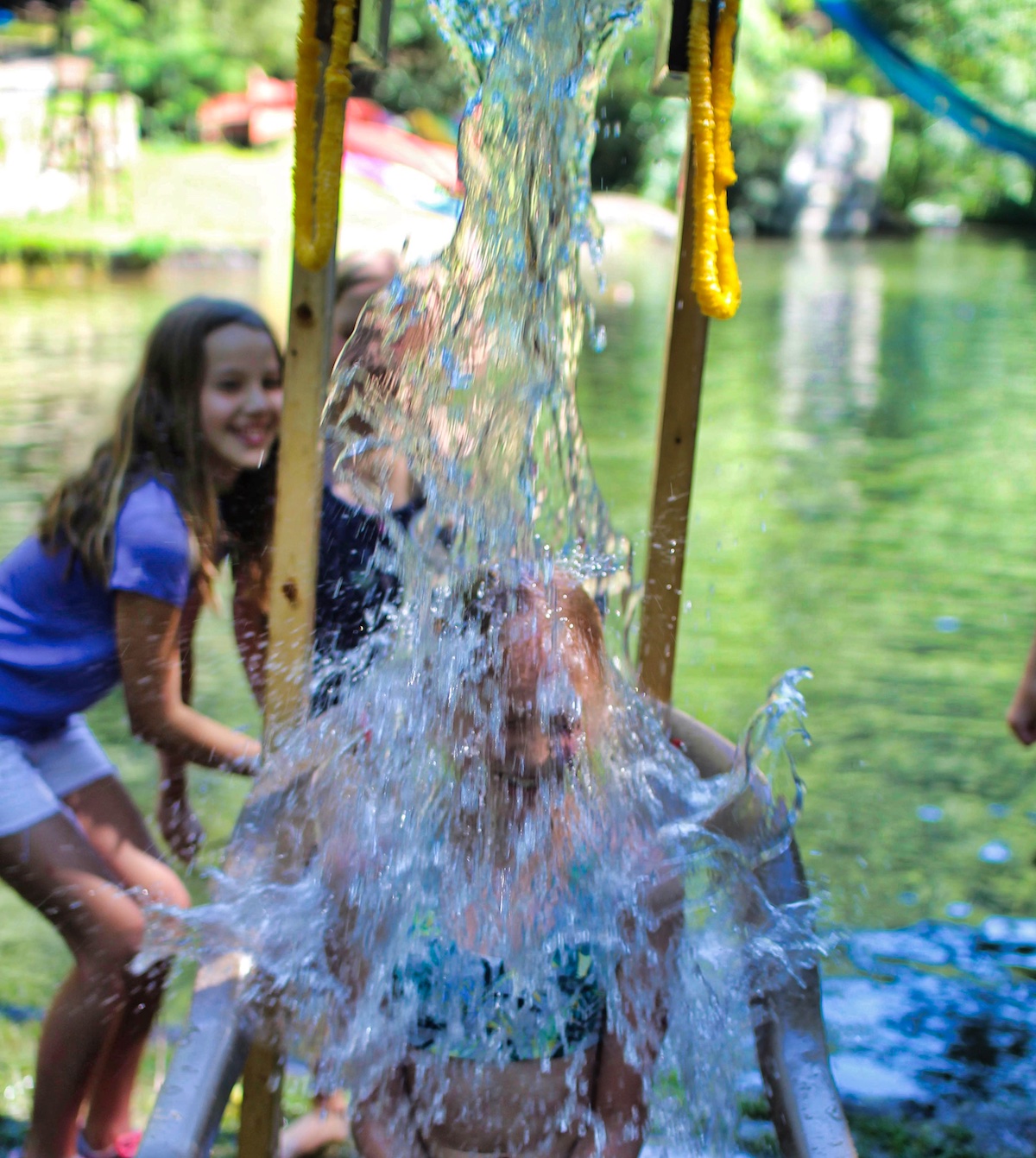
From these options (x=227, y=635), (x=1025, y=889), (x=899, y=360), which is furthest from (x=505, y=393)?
(x=899, y=360)

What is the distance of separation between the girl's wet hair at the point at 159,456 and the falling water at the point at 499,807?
0.34m

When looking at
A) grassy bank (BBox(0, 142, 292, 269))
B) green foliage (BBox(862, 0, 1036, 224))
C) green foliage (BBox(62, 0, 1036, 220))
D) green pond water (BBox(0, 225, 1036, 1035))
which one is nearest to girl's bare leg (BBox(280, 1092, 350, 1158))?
green pond water (BBox(0, 225, 1036, 1035))

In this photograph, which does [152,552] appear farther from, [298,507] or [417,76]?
[417,76]

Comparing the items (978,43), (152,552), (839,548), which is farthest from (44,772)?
(978,43)

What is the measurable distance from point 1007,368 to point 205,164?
12.8 m

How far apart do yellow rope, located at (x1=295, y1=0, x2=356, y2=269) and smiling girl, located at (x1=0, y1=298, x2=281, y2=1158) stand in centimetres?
47

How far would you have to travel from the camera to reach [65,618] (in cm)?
202

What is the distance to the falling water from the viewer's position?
165 cm

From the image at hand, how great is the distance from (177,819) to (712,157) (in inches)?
60.2

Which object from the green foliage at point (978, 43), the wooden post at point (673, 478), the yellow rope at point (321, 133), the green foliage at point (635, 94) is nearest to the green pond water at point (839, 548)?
the yellow rope at point (321, 133)

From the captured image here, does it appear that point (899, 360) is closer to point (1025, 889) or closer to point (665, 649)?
point (1025, 889)

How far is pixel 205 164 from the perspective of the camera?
61.6 ft

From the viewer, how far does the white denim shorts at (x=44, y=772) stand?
6.28 ft

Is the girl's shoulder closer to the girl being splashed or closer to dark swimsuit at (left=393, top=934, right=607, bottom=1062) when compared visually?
the girl being splashed
